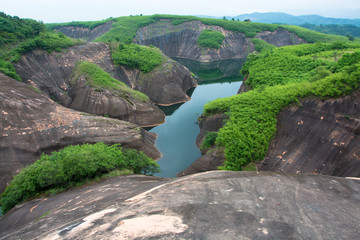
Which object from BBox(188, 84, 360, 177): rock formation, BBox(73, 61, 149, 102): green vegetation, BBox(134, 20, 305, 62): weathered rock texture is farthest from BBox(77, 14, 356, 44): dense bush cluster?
BBox(188, 84, 360, 177): rock formation

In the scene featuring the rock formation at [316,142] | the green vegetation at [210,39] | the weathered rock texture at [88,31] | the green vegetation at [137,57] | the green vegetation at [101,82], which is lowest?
the rock formation at [316,142]

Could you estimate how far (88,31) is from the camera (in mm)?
102000

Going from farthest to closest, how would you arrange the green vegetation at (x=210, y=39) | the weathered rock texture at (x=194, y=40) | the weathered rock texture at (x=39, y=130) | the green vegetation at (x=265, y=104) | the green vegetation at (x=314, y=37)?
the weathered rock texture at (x=194, y=40) → the green vegetation at (x=210, y=39) → the green vegetation at (x=314, y=37) → the weathered rock texture at (x=39, y=130) → the green vegetation at (x=265, y=104)

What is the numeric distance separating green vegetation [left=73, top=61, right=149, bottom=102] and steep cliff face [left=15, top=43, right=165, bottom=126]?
34.9 inches

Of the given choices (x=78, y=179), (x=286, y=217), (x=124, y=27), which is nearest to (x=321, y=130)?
(x=286, y=217)

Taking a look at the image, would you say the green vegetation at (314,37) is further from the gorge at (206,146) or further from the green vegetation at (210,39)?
the gorge at (206,146)

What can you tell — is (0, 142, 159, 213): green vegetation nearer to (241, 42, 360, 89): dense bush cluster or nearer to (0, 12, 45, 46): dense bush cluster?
(241, 42, 360, 89): dense bush cluster

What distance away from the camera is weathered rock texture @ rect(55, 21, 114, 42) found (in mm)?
98488

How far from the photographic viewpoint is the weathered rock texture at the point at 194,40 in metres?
81.4

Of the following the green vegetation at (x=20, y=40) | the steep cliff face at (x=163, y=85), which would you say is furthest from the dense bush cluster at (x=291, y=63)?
the green vegetation at (x=20, y=40)

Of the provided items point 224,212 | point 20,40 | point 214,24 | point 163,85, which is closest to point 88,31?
point 214,24

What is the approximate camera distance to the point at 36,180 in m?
16.9

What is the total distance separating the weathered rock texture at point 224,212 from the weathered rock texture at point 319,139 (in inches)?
Result: 257

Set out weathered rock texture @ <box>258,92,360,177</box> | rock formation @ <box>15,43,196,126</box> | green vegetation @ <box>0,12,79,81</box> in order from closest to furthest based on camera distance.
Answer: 1. weathered rock texture @ <box>258,92,360,177</box>
2. rock formation @ <box>15,43,196,126</box>
3. green vegetation @ <box>0,12,79,81</box>
